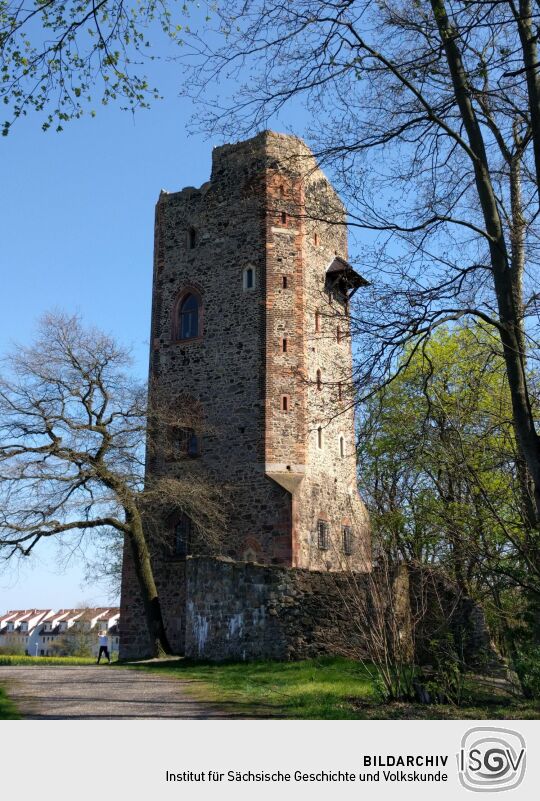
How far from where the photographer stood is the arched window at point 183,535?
69.9 ft

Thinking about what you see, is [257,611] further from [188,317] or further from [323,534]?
[188,317]

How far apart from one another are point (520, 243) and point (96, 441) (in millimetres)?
12352

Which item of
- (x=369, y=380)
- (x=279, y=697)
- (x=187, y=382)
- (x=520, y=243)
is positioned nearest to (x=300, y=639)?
(x=279, y=697)

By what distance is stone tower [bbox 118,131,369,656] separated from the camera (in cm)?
2047

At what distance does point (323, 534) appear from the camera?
21016 mm

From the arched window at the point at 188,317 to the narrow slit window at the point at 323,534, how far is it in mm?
6718

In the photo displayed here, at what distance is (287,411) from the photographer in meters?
21.0

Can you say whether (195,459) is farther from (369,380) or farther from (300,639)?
(369,380)

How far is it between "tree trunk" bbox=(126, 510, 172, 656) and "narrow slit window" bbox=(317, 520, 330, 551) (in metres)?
4.53

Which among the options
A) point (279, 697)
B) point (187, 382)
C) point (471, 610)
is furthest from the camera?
point (187, 382)

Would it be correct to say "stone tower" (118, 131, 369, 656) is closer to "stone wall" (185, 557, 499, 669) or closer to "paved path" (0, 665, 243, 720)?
"stone wall" (185, 557, 499, 669)
